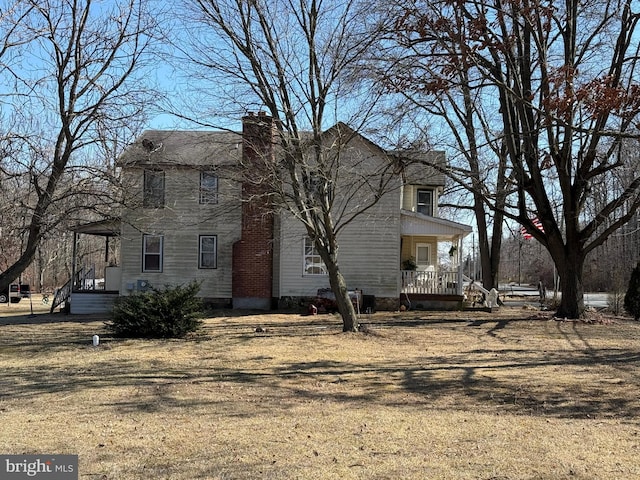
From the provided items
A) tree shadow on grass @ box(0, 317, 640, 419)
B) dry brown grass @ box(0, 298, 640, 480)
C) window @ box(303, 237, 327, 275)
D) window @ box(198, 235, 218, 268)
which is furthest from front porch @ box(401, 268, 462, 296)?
tree shadow on grass @ box(0, 317, 640, 419)

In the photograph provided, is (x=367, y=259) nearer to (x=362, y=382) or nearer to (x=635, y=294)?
(x=635, y=294)

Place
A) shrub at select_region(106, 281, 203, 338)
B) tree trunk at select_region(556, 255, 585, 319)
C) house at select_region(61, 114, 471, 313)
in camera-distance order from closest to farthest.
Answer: shrub at select_region(106, 281, 203, 338) < tree trunk at select_region(556, 255, 585, 319) < house at select_region(61, 114, 471, 313)

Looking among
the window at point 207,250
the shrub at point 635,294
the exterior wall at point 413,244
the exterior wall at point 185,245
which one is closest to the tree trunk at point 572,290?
the shrub at point 635,294

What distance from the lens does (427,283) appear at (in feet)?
69.3

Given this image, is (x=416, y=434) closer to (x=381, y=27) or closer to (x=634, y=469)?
(x=634, y=469)

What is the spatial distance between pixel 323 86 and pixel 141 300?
632 centimetres

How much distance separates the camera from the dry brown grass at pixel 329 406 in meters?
4.80

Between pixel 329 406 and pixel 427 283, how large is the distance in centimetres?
1470

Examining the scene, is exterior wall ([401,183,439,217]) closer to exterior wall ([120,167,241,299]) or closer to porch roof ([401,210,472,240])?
porch roof ([401,210,472,240])

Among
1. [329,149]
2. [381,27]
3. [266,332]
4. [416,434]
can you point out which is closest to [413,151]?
[329,149]

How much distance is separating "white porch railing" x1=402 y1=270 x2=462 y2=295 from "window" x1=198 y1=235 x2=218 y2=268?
7009 millimetres

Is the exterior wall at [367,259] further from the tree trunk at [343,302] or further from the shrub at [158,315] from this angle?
the shrub at [158,315]

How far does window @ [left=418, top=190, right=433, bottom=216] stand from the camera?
23.7m

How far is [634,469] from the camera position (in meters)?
4.61
